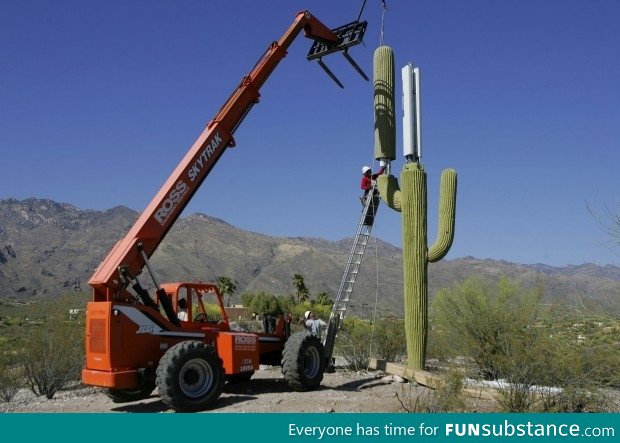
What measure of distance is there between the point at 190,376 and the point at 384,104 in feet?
26.2

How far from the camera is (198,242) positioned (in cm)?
14012

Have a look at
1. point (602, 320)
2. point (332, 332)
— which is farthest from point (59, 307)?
point (602, 320)

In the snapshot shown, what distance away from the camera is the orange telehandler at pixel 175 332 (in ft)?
35.2

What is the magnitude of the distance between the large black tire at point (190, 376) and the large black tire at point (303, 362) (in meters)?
1.66

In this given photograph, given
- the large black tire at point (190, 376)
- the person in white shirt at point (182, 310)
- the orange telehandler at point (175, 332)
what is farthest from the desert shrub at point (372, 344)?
the large black tire at point (190, 376)

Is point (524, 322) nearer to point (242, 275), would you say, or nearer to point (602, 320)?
point (602, 320)

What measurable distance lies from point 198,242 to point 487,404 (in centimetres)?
13195

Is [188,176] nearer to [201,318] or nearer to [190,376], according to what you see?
[201,318]

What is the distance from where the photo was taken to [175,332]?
11.6 metres

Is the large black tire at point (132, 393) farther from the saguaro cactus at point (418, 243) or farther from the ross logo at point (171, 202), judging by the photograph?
the saguaro cactus at point (418, 243)

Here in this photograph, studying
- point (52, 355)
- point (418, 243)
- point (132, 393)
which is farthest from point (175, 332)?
point (418, 243)

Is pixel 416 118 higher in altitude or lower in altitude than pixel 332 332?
higher

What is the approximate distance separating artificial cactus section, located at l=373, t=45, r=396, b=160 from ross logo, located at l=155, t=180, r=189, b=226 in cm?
525

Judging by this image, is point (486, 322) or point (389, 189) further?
point (389, 189)
